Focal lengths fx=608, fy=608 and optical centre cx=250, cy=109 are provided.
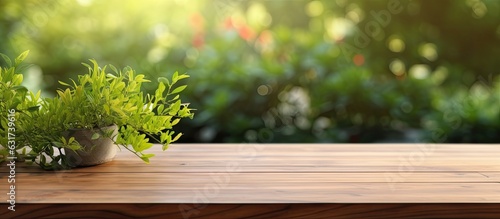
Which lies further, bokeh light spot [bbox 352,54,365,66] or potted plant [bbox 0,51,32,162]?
bokeh light spot [bbox 352,54,365,66]

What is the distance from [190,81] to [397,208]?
1823mm

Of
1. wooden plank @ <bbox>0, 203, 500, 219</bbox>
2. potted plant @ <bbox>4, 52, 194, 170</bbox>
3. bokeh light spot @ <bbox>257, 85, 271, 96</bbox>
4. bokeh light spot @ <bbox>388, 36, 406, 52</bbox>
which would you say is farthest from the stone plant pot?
bokeh light spot @ <bbox>388, 36, 406, 52</bbox>

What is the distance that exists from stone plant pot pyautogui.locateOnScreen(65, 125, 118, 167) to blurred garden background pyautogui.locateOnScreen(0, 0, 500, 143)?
127cm

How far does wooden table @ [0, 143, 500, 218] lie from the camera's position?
1099 mm

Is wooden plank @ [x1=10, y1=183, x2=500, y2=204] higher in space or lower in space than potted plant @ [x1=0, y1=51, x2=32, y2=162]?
lower

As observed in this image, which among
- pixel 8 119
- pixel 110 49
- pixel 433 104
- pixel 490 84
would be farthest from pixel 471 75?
pixel 8 119

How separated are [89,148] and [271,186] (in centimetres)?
46

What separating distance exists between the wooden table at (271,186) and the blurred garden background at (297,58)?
1.15m

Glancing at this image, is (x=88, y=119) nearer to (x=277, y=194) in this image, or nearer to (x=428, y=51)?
(x=277, y=194)

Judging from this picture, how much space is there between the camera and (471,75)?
337 centimetres

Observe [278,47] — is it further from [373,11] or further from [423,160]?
[423,160]

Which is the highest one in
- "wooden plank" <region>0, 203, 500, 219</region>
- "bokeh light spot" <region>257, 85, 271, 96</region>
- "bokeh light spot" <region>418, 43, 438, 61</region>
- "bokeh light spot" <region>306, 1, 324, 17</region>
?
"bokeh light spot" <region>306, 1, 324, 17</region>

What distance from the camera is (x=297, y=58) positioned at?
110 inches

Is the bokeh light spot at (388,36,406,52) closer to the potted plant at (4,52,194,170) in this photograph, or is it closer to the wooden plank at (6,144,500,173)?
the wooden plank at (6,144,500,173)
